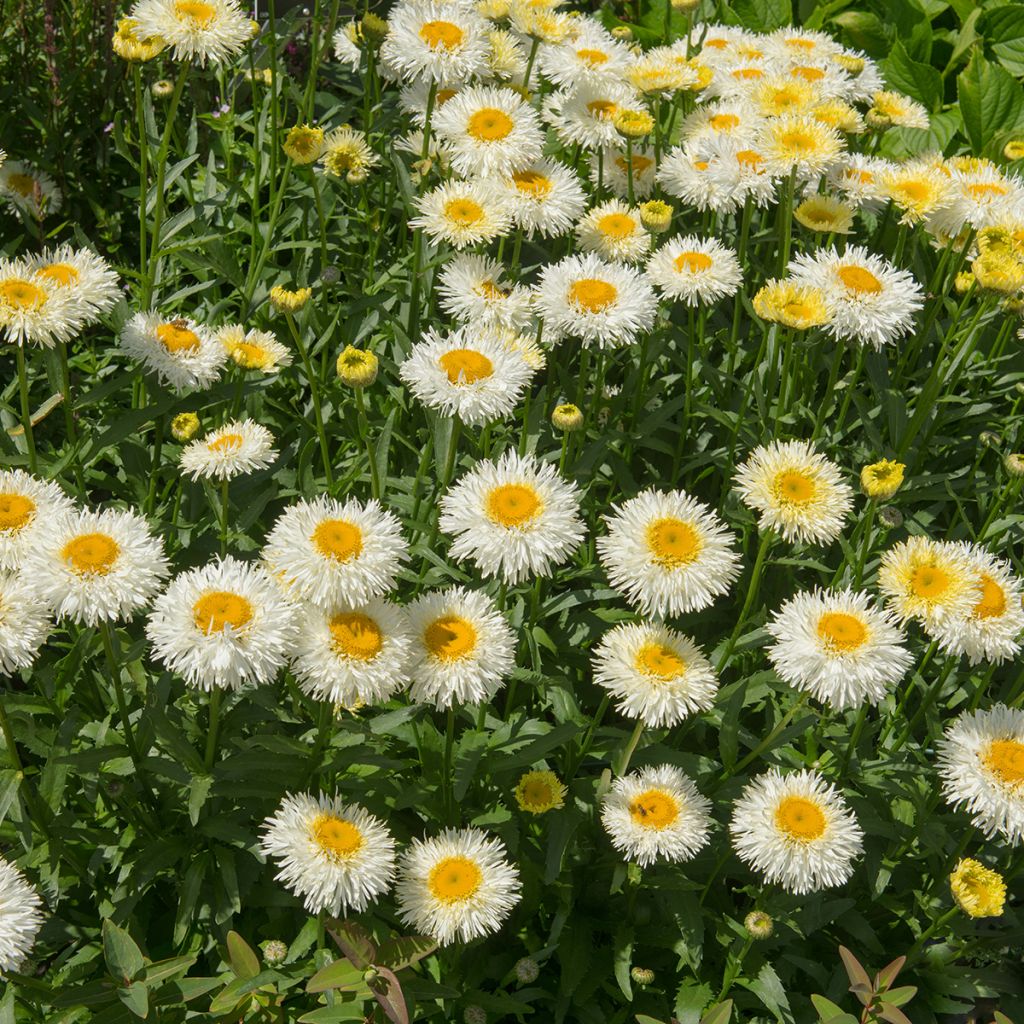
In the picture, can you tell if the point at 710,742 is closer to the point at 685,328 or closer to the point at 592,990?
the point at 592,990

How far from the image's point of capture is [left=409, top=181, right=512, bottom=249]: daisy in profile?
3.37 m

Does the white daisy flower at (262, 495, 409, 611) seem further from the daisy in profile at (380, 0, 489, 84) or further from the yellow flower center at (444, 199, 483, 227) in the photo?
the daisy in profile at (380, 0, 489, 84)

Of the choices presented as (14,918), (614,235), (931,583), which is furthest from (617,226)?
(14,918)

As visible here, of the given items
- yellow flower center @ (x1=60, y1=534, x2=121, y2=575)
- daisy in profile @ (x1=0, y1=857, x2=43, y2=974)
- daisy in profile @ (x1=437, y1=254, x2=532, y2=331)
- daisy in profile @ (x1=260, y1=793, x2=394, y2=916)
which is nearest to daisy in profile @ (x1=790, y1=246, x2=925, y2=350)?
daisy in profile @ (x1=437, y1=254, x2=532, y2=331)

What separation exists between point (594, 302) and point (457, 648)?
1.10 meters

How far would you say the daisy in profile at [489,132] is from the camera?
3504 millimetres

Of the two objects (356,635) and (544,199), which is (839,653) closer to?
(356,635)

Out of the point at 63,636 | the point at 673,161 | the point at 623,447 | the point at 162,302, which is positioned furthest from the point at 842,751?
the point at 162,302

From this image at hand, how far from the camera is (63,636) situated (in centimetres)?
345

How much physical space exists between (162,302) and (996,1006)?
3.26 metres

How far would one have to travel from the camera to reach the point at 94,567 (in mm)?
2420

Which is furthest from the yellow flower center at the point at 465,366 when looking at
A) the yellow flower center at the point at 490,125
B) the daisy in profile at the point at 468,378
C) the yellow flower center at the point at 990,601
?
the yellow flower center at the point at 990,601

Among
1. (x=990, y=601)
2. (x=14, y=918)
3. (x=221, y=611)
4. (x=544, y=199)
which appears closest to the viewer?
(x=14, y=918)

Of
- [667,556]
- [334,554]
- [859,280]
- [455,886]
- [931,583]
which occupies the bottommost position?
[455,886]
